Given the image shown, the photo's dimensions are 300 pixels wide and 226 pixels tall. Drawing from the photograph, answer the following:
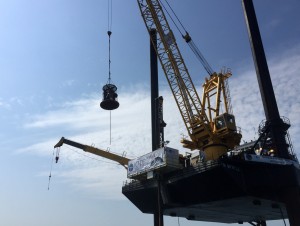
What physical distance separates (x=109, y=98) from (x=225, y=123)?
69.9ft

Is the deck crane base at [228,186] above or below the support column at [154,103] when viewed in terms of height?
below

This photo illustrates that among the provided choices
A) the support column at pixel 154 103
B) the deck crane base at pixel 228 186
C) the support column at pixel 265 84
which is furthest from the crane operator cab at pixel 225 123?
the support column at pixel 154 103

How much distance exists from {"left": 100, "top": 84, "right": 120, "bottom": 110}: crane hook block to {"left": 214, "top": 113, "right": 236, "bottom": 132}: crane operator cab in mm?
19018

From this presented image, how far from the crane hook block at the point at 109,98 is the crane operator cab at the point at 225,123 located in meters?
19.0

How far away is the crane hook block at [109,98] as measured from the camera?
54125 mm

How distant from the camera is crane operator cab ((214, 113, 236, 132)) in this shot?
193 feet

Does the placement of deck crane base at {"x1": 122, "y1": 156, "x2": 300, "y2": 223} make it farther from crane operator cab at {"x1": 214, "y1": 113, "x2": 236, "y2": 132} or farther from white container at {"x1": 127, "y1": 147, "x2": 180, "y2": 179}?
crane operator cab at {"x1": 214, "y1": 113, "x2": 236, "y2": 132}

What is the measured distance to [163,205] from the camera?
59375mm

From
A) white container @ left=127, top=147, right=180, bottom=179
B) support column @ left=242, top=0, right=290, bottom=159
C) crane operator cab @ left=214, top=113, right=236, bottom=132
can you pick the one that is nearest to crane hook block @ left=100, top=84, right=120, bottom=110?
white container @ left=127, top=147, right=180, bottom=179

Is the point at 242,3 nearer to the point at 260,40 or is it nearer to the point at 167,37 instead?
the point at 260,40

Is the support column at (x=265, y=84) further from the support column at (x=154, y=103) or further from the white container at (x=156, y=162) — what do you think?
the support column at (x=154, y=103)

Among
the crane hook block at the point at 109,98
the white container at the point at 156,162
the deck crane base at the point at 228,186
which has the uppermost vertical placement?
the crane hook block at the point at 109,98

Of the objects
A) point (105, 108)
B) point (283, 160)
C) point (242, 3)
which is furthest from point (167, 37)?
point (283, 160)

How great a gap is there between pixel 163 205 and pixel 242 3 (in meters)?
41.6
